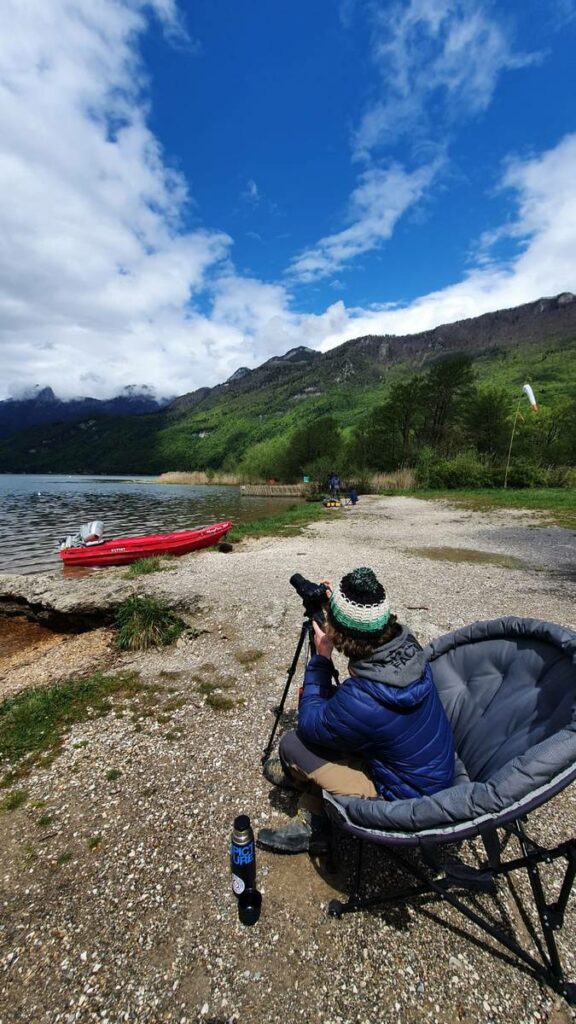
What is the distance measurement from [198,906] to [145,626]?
5324mm

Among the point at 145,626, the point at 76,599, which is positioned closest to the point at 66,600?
the point at 76,599

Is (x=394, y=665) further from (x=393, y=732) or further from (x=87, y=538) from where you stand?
(x=87, y=538)

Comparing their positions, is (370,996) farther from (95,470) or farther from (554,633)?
(95,470)

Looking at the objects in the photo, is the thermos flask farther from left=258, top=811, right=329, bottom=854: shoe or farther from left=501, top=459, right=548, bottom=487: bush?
left=501, top=459, right=548, bottom=487: bush

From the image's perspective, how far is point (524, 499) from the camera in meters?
28.6

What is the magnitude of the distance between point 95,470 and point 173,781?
699 ft

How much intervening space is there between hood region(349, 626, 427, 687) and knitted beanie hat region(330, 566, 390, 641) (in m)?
0.15

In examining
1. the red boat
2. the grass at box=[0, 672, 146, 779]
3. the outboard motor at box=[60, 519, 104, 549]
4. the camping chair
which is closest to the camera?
the camping chair

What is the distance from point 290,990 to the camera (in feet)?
8.43

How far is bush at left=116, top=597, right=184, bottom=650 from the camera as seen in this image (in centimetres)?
773

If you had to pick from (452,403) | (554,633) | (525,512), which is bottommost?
(525,512)

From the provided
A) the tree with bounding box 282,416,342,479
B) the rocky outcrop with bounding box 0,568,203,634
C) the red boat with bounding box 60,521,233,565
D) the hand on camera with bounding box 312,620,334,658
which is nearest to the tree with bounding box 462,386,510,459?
the tree with bounding box 282,416,342,479

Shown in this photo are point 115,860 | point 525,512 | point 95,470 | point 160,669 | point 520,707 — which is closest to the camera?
point 520,707

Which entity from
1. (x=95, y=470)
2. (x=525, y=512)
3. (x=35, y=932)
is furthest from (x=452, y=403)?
(x=95, y=470)
